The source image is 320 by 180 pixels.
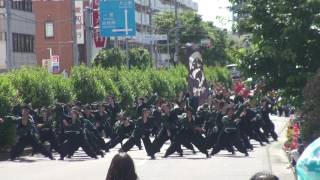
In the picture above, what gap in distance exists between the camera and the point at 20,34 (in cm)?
6931

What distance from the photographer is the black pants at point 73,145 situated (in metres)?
22.8

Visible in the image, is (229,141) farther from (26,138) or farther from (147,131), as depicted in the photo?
(26,138)

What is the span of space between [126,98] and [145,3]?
68554mm

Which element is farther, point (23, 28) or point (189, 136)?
point (23, 28)

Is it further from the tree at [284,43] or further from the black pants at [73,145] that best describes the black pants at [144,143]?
the tree at [284,43]

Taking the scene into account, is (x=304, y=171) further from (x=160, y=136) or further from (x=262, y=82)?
(x=160, y=136)

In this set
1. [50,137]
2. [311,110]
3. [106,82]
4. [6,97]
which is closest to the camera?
[311,110]

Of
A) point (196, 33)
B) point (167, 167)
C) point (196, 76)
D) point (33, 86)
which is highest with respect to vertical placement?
point (196, 33)

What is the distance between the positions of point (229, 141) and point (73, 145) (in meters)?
4.61

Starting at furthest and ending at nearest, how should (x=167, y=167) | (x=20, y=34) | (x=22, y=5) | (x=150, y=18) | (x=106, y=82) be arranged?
1. (x=150, y=18)
2. (x=22, y=5)
3. (x=20, y=34)
4. (x=106, y=82)
5. (x=167, y=167)

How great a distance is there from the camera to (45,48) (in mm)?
82688

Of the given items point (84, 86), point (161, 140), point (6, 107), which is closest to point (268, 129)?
point (161, 140)

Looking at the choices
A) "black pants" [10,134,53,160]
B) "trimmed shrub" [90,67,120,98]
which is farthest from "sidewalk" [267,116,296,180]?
"trimmed shrub" [90,67,120,98]

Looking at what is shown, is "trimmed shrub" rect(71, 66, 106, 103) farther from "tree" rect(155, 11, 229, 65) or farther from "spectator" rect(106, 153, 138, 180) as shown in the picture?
"tree" rect(155, 11, 229, 65)
